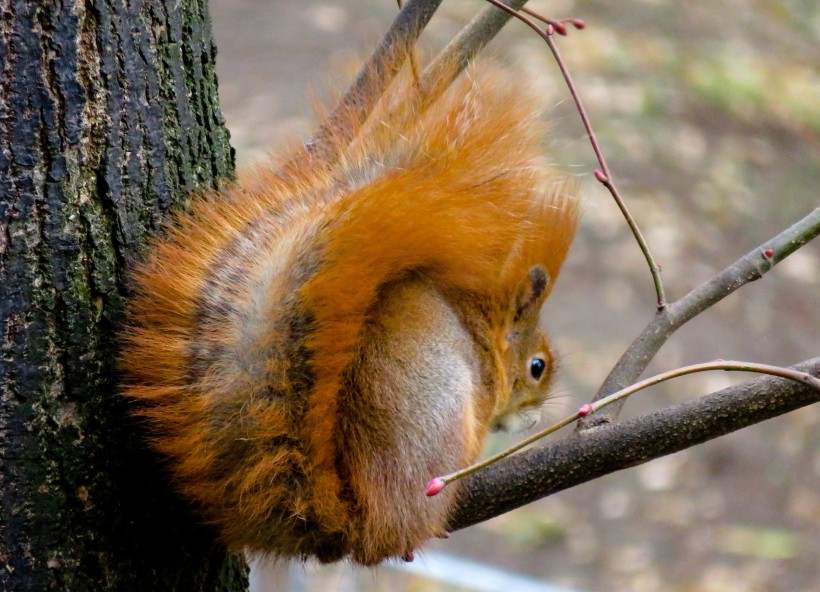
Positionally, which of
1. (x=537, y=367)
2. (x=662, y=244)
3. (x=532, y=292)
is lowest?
(x=537, y=367)

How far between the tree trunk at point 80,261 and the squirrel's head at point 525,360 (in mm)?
812

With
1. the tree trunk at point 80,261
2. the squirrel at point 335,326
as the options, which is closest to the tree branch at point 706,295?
the squirrel at point 335,326

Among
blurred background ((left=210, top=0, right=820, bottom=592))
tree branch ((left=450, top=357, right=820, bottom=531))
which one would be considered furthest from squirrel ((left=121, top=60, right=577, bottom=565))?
blurred background ((left=210, top=0, right=820, bottom=592))

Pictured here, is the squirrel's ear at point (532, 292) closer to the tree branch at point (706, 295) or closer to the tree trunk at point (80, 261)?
the tree branch at point (706, 295)

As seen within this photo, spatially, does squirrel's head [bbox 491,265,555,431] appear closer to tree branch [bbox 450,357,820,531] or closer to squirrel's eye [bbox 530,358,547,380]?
squirrel's eye [bbox 530,358,547,380]

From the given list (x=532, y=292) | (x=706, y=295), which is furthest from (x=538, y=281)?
(x=706, y=295)

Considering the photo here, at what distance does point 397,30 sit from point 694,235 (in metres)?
4.54

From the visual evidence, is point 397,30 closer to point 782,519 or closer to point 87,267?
point 87,267

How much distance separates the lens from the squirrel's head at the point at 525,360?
6.73 feet

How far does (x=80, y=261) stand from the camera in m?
1.31

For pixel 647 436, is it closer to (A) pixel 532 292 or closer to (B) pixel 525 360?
(A) pixel 532 292

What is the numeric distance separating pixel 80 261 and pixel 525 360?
1.15m

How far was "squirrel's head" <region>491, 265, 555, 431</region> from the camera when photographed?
2053mm

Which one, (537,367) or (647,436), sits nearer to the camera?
(647,436)
